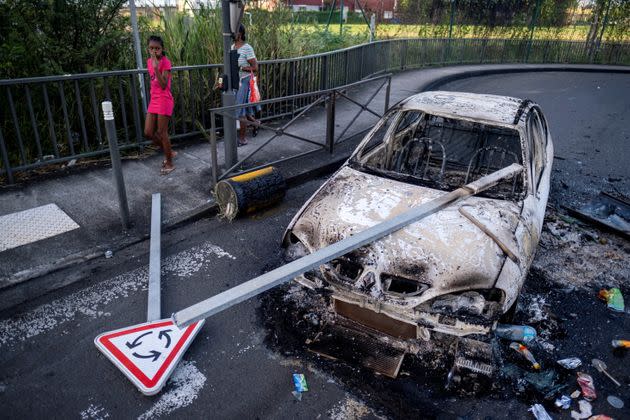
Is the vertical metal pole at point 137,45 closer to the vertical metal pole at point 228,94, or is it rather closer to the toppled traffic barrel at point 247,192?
the vertical metal pole at point 228,94

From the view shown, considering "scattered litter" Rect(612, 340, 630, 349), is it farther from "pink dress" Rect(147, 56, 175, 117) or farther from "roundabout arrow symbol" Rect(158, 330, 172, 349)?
"pink dress" Rect(147, 56, 175, 117)

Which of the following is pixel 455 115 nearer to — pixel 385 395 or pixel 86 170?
pixel 385 395

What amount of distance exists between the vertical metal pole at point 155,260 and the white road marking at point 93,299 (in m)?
0.16

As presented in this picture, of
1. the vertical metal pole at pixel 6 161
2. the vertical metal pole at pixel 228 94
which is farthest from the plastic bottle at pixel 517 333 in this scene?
the vertical metal pole at pixel 6 161

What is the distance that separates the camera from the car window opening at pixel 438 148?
4867 millimetres

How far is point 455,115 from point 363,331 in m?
2.42

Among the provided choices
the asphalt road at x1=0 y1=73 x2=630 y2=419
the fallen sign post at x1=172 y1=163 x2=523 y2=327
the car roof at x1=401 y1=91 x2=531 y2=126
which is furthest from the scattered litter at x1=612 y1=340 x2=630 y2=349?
the car roof at x1=401 y1=91 x2=531 y2=126

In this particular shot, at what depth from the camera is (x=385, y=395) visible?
3143 millimetres

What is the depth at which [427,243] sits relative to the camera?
3.44m

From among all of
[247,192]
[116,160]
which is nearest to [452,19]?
[247,192]

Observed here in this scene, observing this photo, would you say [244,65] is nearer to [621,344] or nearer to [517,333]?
[517,333]

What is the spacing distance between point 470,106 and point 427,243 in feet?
6.71

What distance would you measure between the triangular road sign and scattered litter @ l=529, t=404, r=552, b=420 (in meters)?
2.45

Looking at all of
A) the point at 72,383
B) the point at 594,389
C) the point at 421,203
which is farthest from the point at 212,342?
the point at 594,389
